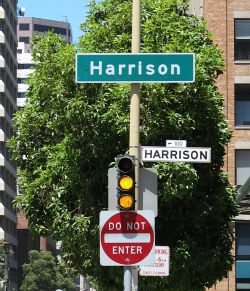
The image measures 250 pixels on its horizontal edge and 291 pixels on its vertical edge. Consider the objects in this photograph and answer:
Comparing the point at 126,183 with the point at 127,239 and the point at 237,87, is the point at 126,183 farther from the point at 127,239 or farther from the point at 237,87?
the point at 237,87

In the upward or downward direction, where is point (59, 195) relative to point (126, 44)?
downward

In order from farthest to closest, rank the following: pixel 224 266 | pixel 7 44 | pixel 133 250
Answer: pixel 7 44 < pixel 224 266 < pixel 133 250

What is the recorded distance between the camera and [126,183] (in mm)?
13312

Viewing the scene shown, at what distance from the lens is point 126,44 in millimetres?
26031

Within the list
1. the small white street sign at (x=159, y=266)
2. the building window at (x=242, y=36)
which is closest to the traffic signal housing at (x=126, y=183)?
the small white street sign at (x=159, y=266)

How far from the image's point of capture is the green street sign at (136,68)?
1422 cm

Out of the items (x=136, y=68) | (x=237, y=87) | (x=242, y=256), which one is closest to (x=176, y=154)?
(x=136, y=68)

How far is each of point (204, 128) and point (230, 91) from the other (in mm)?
20979

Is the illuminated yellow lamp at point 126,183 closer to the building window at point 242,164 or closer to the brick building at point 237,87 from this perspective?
the brick building at point 237,87

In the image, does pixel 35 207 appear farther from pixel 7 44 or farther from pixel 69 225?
pixel 7 44

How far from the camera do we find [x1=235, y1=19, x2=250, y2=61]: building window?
153 ft

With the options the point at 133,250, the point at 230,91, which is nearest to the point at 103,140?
the point at 133,250

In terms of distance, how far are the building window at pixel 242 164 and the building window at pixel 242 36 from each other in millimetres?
4962

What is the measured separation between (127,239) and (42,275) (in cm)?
10523
